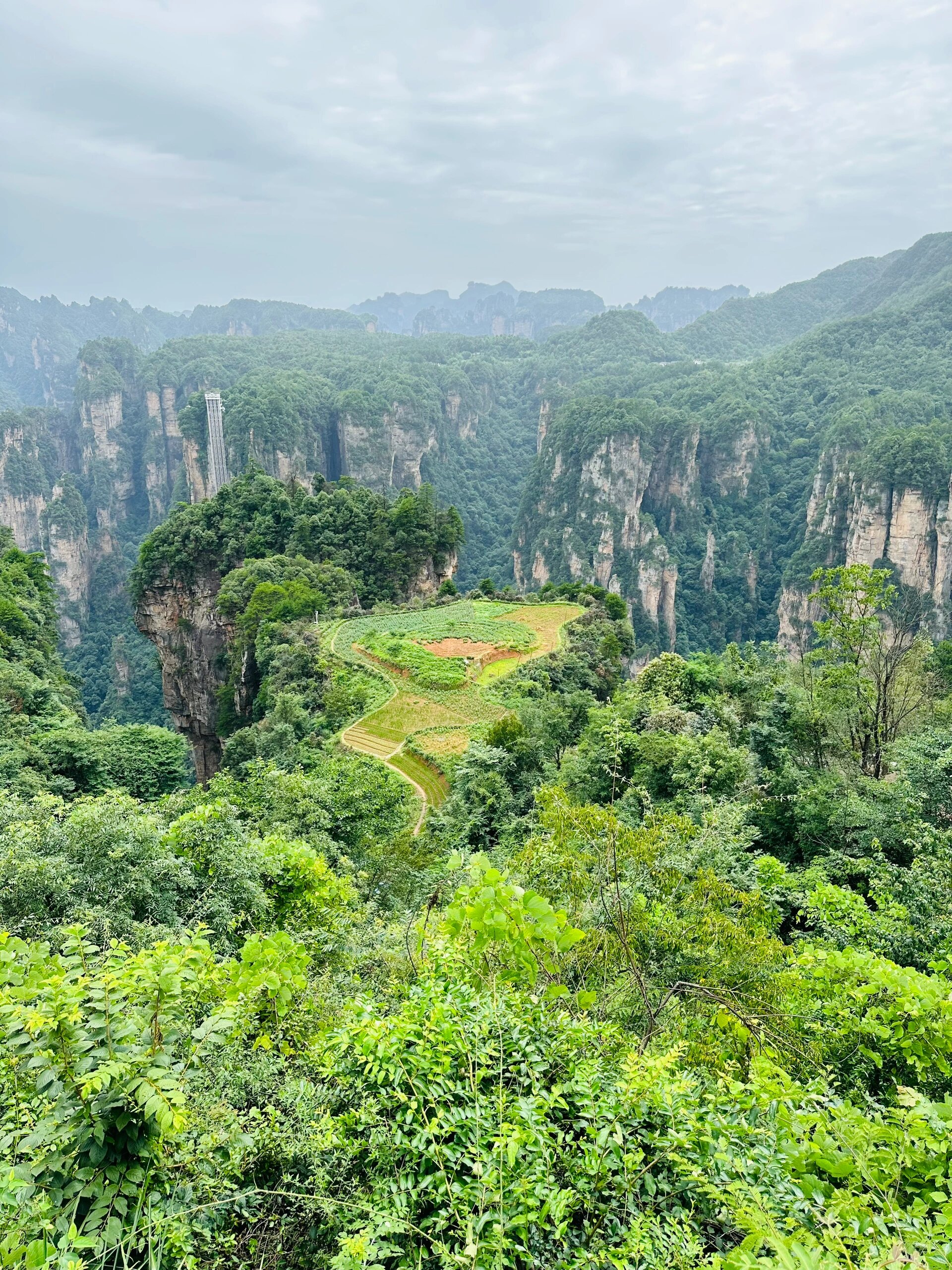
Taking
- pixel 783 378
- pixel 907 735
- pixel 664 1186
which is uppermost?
pixel 783 378

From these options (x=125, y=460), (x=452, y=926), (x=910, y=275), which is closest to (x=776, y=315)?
(x=910, y=275)

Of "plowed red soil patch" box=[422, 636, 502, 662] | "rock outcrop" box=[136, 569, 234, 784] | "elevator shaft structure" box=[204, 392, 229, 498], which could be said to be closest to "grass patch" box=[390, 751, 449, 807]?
"plowed red soil patch" box=[422, 636, 502, 662]

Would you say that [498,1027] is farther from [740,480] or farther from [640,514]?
[740,480]

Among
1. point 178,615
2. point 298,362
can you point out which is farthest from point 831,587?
point 298,362

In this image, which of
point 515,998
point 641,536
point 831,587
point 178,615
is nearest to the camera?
point 515,998

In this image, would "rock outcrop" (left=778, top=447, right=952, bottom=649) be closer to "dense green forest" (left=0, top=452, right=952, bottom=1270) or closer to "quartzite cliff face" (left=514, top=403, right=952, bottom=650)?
"quartzite cliff face" (left=514, top=403, right=952, bottom=650)

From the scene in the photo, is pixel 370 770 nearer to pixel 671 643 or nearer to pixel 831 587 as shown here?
pixel 831 587
